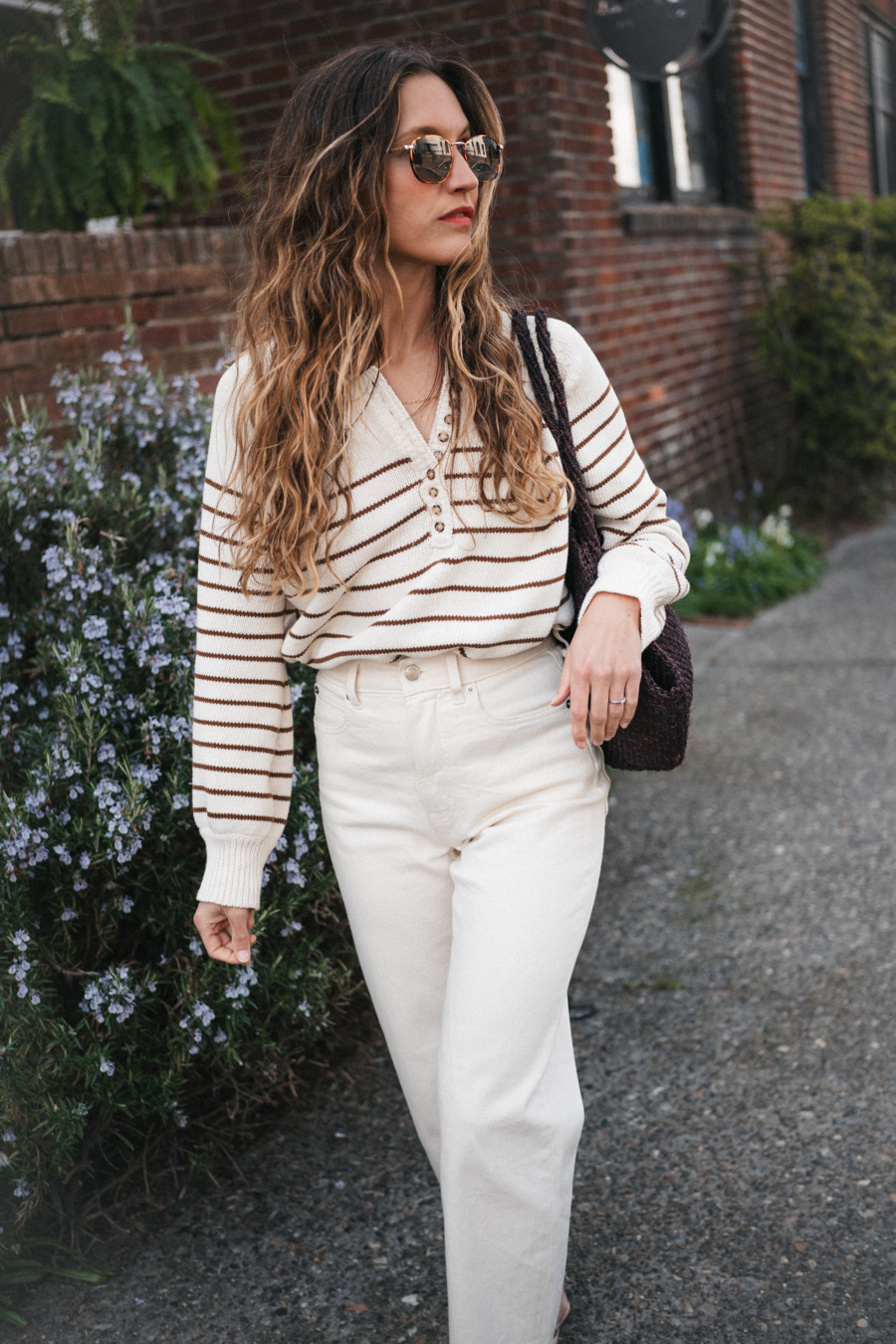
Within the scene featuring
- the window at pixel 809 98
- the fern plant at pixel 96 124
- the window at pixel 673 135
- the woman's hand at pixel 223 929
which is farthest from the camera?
the window at pixel 809 98

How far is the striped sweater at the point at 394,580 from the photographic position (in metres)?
1.85

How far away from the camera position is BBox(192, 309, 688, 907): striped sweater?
1846 mm

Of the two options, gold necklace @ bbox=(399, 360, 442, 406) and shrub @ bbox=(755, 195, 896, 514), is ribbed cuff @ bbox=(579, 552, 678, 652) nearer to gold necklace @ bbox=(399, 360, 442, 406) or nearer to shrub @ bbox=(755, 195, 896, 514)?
gold necklace @ bbox=(399, 360, 442, 406)

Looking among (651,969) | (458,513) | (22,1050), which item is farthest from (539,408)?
(651,969)

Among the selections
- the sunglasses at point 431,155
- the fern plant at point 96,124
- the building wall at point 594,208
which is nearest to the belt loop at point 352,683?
the sunglasses at point 431,155

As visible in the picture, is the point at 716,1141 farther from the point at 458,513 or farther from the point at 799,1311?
the point at 458,513

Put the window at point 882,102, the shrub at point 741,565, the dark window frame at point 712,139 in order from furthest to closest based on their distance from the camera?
the window at point 882,102, the dark window frame at point 712,139, the shrub at point 741,565

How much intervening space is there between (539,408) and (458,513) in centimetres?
21

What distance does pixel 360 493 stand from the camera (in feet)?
6.15

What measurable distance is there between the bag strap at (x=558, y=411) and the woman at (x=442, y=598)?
22mm

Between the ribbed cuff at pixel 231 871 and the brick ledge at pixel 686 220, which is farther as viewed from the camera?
the brick ledge at pixel 686 220

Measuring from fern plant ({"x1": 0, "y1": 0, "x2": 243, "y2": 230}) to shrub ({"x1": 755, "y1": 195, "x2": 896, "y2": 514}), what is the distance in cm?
527

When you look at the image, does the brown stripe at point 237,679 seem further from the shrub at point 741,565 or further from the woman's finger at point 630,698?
the shrub at point 741,565

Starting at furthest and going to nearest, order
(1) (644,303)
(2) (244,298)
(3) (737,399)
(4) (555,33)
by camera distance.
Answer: (3) (737,399) → (1) (644,303) → (4) (555,33) → (2) (244,298)
